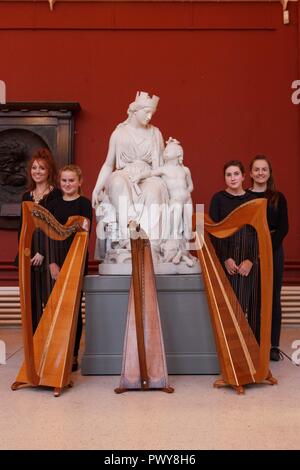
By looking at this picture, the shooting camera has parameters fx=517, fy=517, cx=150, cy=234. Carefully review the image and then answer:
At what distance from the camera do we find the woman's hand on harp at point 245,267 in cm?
259

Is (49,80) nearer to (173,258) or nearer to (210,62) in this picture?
(210,62)

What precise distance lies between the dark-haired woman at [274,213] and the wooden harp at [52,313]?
1.18 metres

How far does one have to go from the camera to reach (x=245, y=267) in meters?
2.60

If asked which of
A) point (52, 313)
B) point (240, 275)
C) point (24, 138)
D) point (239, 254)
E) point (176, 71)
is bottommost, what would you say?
point (52, 313)

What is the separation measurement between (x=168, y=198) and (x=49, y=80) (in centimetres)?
306

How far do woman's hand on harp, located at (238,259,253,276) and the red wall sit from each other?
10.0 ft

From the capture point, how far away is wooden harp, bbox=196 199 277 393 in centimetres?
243

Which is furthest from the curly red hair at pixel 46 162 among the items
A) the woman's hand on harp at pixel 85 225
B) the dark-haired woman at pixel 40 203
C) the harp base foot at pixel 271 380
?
the harp base foot at pixel 271 380

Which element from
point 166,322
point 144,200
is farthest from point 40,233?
point 166,322

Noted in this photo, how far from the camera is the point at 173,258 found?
3166 mm

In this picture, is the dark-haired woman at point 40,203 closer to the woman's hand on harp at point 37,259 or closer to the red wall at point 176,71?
the woman's hand on harp at point 37,259

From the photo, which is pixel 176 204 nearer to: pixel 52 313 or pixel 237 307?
pixel 237 307

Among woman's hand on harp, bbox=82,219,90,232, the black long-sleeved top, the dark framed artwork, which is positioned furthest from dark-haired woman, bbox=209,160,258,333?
the dark framed artwork

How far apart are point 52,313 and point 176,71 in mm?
3839
